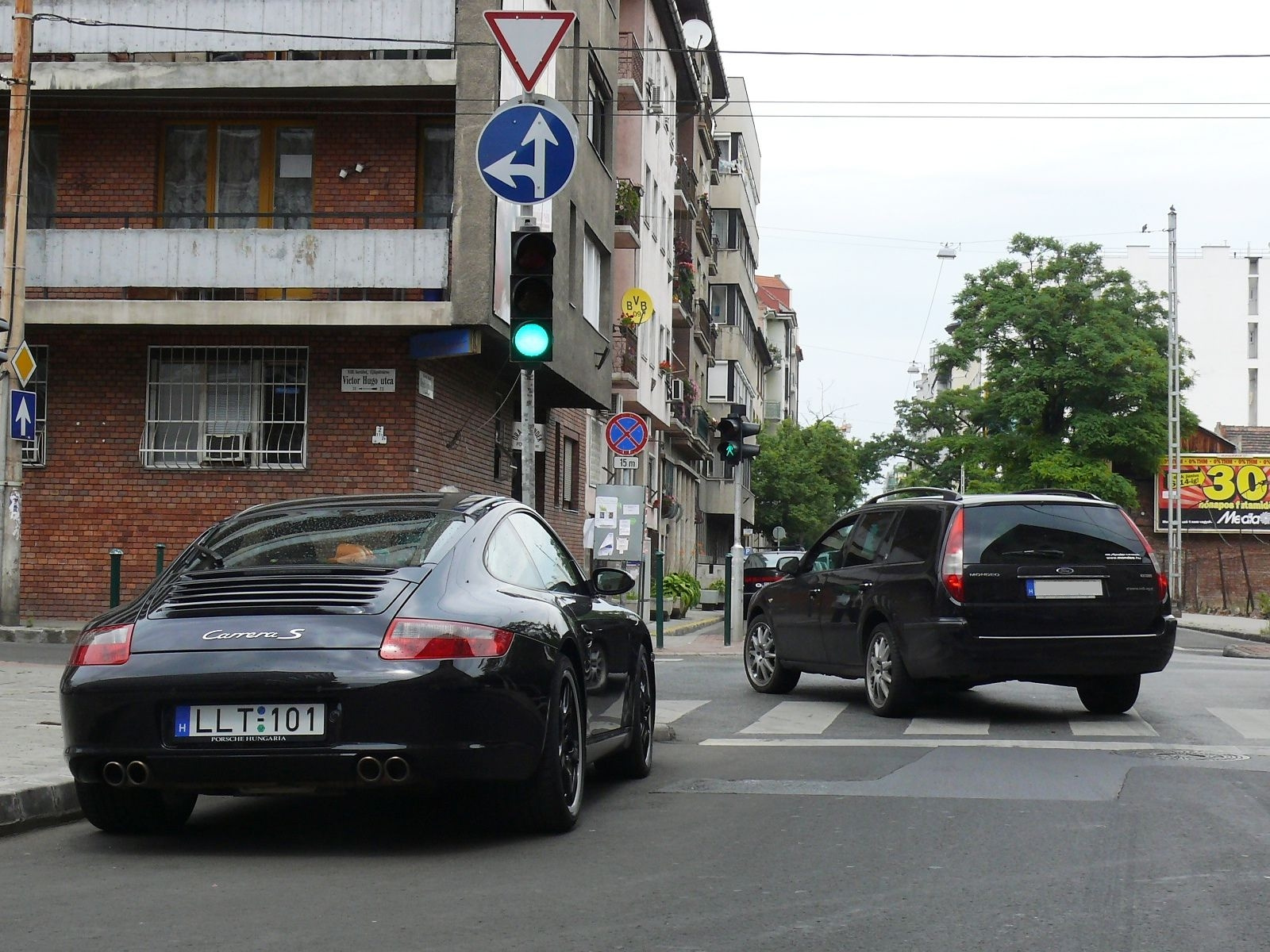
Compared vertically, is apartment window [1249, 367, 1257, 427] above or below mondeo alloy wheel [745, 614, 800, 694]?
above

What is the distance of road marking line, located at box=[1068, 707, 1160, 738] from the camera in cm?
1089

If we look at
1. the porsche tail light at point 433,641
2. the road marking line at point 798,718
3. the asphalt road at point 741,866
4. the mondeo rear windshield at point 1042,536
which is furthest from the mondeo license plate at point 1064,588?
the porsche tail light at point 433,641

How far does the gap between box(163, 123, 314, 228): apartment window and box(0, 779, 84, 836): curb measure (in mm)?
16147

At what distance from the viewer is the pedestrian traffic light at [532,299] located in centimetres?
1070

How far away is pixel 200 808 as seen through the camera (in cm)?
776

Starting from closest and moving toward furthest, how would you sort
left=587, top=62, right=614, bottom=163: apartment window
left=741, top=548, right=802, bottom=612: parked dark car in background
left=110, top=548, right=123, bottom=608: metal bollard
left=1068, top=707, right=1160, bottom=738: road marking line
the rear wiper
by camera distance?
the rear wiper, left=1068, top=707, right=1160, bottom=738: road marking line, left=110, top=548, right=123, bottom=608: metal bollard, left=587, top=62, right=614, bottom=163: apartment window, left=741, top=548, right=802, bottom=612: parked dark car in background

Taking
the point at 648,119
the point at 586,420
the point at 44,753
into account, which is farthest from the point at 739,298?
the point at 44,753

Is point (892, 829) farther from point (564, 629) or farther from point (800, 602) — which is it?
point (800, 602)

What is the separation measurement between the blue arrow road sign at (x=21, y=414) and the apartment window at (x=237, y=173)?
4.30 m

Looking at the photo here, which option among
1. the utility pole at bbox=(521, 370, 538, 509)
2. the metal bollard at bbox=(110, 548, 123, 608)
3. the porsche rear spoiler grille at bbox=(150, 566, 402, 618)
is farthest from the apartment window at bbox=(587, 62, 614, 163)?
the porsche rear spoiler grille at bbox=(150, 566, 402, 618)

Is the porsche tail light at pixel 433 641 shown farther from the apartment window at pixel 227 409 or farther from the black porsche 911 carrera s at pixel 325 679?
the apartment window at pixel 227 409

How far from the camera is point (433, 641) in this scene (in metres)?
6.17

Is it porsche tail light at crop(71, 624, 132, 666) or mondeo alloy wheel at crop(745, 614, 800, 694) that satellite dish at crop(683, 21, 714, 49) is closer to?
mondeo alloy wheel at crop(745, 614, 800, 694)

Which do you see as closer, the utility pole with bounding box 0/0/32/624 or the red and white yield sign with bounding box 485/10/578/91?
the red and white yield sign with bounding box 485/10/578/91
